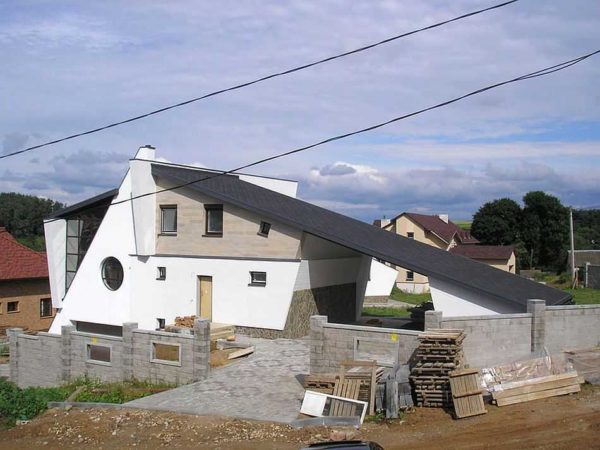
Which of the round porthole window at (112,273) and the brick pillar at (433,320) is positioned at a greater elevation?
the round porthole window at (112,273)

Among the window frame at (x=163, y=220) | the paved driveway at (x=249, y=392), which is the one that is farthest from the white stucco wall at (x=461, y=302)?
the window frame at (x=163, y=220)

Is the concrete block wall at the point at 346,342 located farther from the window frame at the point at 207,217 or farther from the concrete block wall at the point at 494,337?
the window frame at the point at 207,217

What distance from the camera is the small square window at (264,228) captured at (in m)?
23.3

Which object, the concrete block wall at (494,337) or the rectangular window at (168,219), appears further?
the rectangular window at (168,219)

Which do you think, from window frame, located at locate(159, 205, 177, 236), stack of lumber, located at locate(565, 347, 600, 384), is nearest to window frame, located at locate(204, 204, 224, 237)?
window frame, located at locate(159, 205, 177, 236)

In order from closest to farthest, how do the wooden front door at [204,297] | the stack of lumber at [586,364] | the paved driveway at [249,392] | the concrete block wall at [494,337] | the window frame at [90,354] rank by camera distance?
1. the paved driveway at [249,392]
2. the stack of lumber at [586,364]
3. the concrete block wall at [494,337]
4. the window frame at [90,354]
5. the wooden front door at [204,297]

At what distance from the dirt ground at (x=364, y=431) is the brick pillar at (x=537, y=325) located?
171cm

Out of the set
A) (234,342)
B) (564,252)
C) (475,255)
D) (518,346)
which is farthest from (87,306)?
(564,252)

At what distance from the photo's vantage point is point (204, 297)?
2431 centimetres

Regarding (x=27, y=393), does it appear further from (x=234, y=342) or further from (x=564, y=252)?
(x=564, y=252)

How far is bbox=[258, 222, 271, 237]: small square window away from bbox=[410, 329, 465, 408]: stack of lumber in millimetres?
9563

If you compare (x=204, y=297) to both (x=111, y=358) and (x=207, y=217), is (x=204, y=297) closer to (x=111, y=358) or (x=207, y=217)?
(x=207, y=217)

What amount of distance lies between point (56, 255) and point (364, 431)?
64.5 ft

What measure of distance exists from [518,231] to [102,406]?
7650 cm
